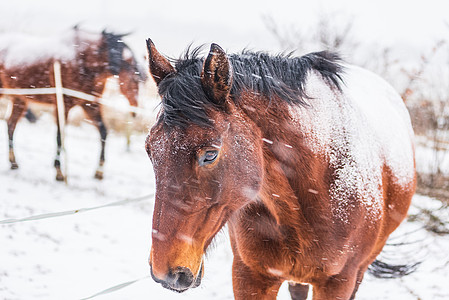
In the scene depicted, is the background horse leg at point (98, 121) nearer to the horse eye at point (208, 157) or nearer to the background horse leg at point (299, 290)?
the background horse leg at point (299, 290)

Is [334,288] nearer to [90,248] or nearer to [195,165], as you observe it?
[195,165]

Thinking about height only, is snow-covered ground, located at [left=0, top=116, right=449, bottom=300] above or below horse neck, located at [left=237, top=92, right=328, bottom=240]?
below

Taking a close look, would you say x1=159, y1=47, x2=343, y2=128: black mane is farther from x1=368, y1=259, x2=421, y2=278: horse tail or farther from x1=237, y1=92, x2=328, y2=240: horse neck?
x1=368, y1=259, x2=421, y2=278: horse tail

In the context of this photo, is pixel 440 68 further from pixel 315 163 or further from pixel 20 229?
pixel 20 229

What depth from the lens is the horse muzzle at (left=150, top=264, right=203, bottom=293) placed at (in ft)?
4.51

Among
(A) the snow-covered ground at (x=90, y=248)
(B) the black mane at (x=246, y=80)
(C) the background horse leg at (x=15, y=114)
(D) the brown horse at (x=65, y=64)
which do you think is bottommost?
(A) the snow-covered ground at (x=90, y=248)

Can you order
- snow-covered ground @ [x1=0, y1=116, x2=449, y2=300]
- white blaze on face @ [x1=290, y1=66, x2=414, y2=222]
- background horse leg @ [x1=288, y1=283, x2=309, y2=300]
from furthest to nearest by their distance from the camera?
snow-covered ground @ [x1=0, y1=116, x2=449, y2=300], background horse leg @ [x1=288, y1=283, x2=309, y2=300], white blaze on face @ [x1=290, y1=66, x2=414, y2=222]

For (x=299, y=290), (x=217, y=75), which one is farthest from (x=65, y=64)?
(x=217, y=75)

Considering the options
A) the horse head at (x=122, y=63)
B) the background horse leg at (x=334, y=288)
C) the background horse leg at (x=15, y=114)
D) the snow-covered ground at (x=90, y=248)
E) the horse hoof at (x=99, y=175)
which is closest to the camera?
the background horse leg at (x=334, y=288)

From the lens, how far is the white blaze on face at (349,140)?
1875mm

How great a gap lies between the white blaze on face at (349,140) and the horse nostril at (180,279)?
88cm

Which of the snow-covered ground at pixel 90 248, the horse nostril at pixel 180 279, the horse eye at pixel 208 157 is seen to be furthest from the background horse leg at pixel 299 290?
the horse eye at pixel 208 157

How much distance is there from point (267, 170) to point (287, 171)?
0.41ft

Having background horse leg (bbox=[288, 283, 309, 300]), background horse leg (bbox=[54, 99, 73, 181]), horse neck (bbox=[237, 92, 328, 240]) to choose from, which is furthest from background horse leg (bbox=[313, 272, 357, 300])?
background horse leg (bbox=[54, 99, 73, 181])
